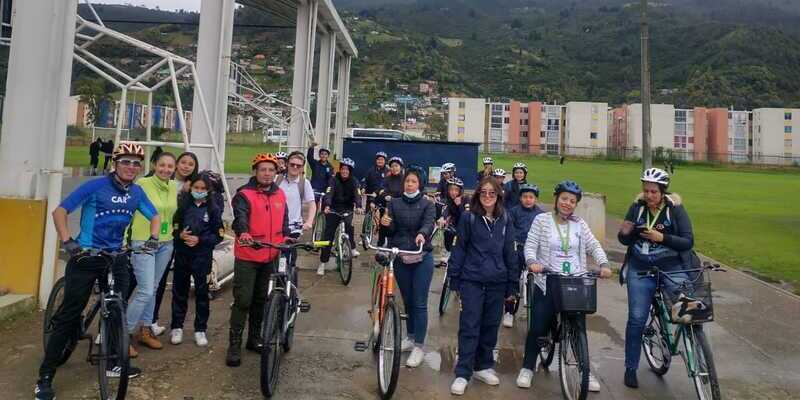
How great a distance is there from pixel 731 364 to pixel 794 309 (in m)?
3.21

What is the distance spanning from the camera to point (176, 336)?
5102 mm

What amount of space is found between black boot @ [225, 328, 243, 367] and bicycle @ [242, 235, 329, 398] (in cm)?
38

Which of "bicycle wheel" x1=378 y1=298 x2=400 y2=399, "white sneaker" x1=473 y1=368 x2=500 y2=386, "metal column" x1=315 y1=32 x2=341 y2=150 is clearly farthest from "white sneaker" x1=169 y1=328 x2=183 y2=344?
"metal column" x1=315 y1=32 x2=341 y2=150

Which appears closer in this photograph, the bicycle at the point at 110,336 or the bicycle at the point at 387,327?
the bicycle at the point at 110,336

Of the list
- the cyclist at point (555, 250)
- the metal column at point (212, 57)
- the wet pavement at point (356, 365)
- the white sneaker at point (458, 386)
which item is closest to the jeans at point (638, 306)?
the wet pavement at point (356, 365)

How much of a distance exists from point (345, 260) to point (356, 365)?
10.0ft

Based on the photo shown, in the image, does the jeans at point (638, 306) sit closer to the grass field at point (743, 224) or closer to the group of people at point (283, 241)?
the group of people at point (283, 241)

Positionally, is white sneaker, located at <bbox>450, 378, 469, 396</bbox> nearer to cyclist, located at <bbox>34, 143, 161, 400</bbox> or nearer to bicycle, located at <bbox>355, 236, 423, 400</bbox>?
bicycle, located at <bbox>355, 236, 423, 400</bbox>

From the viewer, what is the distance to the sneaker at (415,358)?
485 centimetres

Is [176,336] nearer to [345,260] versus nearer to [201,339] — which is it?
[201,339]

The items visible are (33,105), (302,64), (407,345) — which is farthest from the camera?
(302,64)

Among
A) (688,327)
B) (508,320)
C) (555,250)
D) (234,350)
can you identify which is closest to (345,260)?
(508,320)

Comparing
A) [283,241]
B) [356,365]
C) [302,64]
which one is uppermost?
[302,64]

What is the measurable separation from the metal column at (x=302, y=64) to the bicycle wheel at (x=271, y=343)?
15.0m
